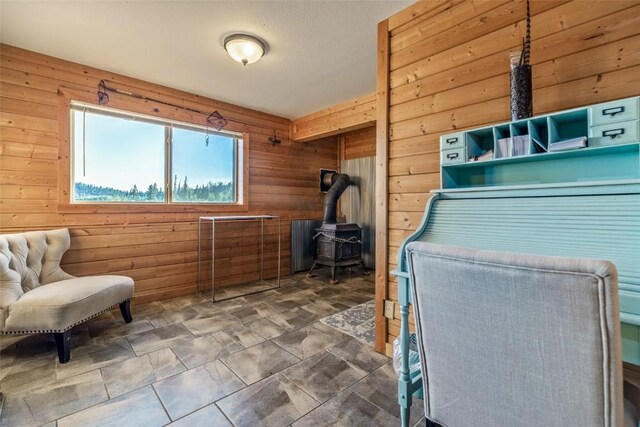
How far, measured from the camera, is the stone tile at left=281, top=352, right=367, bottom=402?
5.75ft

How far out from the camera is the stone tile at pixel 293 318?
8.89 feet

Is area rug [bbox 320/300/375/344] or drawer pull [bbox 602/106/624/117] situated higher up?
drawer pull [bbox 602/106/624/117]

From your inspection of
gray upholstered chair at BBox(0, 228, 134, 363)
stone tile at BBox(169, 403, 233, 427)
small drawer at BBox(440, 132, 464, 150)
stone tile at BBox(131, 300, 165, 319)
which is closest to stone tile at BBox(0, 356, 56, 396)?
gray upholstered chair at BBox(0, 228, 134, 363)

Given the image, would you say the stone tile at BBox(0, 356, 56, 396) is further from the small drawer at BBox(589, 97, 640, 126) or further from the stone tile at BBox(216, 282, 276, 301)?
the small drawer at BBox(589, 97, 640, 126)

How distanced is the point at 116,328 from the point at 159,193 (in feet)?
5.11

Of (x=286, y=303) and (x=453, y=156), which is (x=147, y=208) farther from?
(x=453, y=156)

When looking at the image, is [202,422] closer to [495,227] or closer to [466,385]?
[466,385]

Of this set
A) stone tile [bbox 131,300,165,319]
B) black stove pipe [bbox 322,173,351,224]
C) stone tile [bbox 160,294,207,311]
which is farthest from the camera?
black stove pipe [bbox 322,173,351,224]

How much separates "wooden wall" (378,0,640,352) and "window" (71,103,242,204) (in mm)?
2605

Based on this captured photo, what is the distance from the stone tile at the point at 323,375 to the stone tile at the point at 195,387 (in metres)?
0.37

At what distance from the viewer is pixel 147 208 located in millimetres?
3307

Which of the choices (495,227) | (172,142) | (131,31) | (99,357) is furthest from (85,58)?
(495,227)

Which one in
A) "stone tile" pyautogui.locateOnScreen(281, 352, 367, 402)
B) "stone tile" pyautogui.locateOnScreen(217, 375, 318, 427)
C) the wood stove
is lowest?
"stone tile" pyautogui.locateOnScreen(217, 375, 318, 427)

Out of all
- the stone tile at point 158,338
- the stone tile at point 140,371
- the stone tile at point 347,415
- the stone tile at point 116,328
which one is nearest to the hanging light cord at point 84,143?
the stone tile at point 116,328
